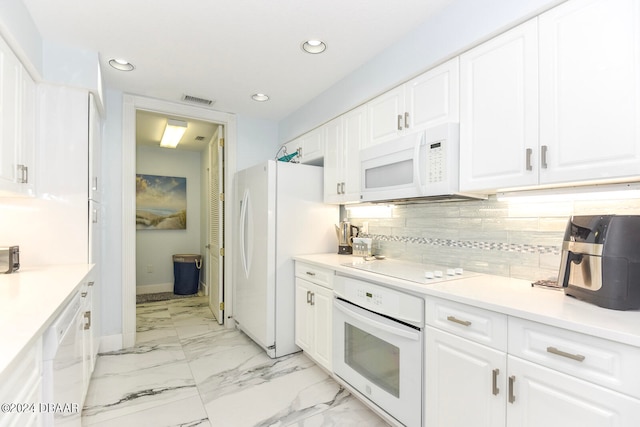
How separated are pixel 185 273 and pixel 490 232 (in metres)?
4.44

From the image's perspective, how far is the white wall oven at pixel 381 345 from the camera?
1.65 metres

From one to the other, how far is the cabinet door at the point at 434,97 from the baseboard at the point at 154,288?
481 centimetres

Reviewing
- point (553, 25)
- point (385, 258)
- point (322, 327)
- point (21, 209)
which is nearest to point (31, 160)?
point (21, 209)

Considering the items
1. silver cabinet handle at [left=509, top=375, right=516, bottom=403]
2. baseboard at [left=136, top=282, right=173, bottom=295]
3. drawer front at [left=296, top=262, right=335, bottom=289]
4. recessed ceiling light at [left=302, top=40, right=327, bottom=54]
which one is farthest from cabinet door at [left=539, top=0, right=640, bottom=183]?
baseboard at [left=136, top=282, right=173, bottom=295]

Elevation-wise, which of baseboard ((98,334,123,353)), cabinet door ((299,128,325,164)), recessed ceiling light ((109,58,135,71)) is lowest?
baseboard ((98,334,123,353))

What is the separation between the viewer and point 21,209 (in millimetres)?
2121

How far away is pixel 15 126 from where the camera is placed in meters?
1.80

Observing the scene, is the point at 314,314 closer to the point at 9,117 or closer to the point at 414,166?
the point at 414,166

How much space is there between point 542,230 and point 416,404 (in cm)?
109

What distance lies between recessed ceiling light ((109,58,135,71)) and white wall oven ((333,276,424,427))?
2.25 metres

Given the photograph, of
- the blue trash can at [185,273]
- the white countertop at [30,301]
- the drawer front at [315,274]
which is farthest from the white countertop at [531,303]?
the blue trash can at [185,273]

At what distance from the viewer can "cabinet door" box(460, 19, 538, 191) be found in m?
1.48

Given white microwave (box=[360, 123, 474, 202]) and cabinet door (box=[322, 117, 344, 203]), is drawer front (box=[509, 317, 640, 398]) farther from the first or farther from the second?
cabinet door (box=[322, 117, 344, 203])

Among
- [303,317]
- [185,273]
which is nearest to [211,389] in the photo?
[303,317]
